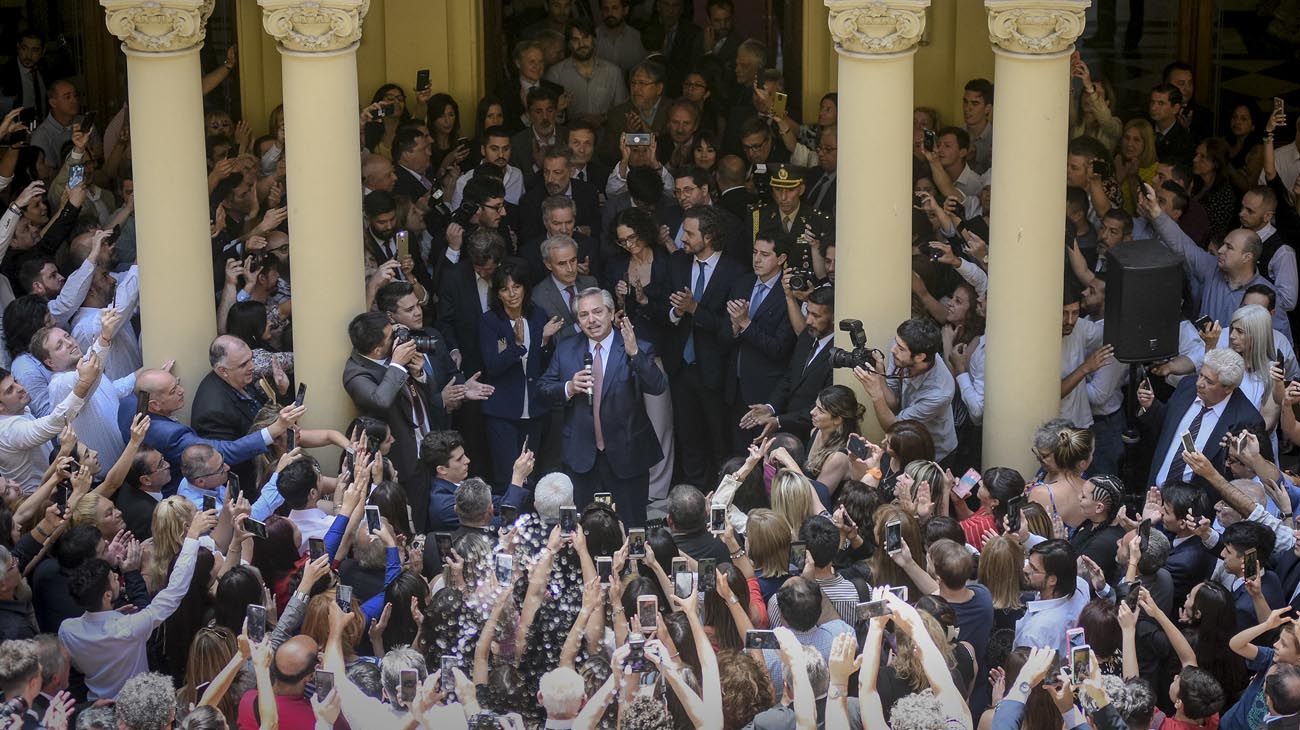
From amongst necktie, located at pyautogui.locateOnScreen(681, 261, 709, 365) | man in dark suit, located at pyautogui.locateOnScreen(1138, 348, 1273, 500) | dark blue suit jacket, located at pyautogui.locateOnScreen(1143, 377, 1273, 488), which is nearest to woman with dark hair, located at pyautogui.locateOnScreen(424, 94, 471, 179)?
necktie, located at pyautogui.locateOnScreen(681, 261, 709, 365)

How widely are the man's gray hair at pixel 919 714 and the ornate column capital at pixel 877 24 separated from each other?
181 inches

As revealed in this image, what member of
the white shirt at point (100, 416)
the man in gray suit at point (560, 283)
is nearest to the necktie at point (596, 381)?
the man in gray suit at point (560, 283)

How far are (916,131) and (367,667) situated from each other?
691 centimetres

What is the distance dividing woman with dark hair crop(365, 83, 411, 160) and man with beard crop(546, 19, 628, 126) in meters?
1.38

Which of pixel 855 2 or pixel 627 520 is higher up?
pixel 855 2

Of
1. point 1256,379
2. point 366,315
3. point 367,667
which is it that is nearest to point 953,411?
point 1256,379

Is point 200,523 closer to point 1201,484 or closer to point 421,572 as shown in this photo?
point 421,572

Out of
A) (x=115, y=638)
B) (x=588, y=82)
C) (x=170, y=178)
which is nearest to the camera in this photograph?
(x=115, y=638)

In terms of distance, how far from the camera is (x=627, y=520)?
55.1ft

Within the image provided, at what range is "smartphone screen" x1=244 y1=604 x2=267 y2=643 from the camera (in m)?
13.1

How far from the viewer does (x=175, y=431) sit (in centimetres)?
1531

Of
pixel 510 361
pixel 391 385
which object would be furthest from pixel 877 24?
pixel 391 385

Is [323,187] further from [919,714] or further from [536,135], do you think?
[919,714]

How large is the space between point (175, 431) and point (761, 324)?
382 cm
